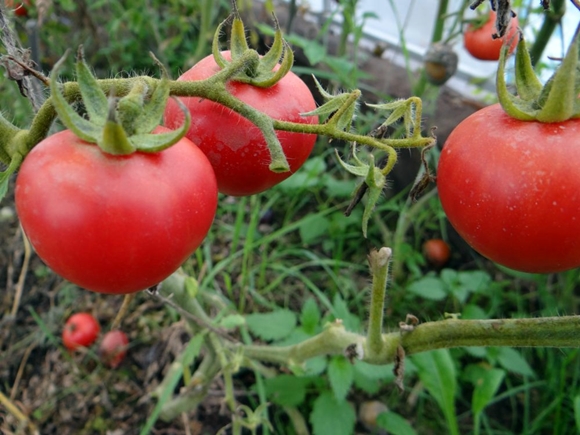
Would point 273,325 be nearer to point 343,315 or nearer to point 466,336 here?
point 343,315

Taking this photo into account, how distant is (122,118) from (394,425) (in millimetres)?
868

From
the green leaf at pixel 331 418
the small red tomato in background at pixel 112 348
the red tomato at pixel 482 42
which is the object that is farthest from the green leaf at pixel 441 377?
the red tomato at pixel 482 42

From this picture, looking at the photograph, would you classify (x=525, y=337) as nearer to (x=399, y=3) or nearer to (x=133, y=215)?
(x=133, y=215)

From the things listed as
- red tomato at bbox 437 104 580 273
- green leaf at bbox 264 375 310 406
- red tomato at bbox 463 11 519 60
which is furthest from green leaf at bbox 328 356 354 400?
red tomato at bbox 463 11 519 60

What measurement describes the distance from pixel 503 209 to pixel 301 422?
858 mm

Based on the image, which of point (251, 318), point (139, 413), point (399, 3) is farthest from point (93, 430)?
point (399, 3)

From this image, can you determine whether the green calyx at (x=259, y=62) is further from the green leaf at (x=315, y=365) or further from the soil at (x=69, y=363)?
the soil at (x=69, y=363)

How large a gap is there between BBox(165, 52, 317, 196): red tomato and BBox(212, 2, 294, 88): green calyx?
0.01 meters

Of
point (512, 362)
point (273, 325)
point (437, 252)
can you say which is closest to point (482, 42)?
point (437, 252)

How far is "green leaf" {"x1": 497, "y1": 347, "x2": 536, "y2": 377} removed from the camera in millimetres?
1153

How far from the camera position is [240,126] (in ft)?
1.86

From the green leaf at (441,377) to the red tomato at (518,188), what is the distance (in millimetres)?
507

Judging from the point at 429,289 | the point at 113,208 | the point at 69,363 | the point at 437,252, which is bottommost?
the point at 69,363

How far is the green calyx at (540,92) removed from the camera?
1.61ft
